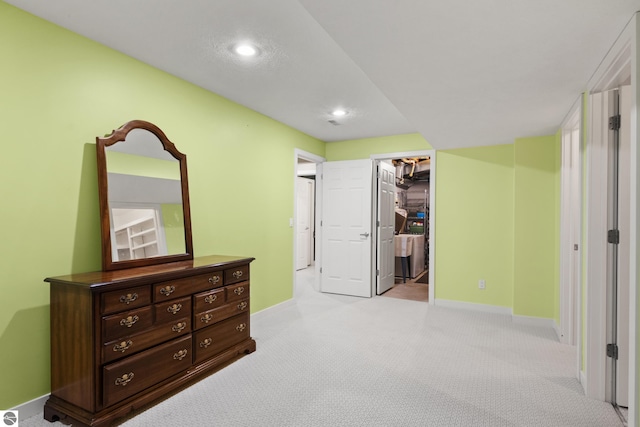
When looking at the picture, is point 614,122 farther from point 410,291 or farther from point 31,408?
point 31,408

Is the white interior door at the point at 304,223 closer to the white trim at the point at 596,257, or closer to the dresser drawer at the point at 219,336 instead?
the dresser drawer at the point at 219,336

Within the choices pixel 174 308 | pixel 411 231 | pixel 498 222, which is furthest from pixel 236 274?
pixel 411 231

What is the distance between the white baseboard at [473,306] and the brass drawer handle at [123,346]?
383 cm

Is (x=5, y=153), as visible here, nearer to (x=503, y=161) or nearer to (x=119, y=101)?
(x=119, y=101)

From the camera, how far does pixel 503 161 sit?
4.41m

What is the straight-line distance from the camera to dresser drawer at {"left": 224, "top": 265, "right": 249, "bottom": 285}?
2857 millimetres

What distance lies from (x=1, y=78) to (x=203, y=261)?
1.72 meters

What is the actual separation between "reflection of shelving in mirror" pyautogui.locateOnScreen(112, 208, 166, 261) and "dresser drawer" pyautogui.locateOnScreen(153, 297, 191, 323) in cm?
49

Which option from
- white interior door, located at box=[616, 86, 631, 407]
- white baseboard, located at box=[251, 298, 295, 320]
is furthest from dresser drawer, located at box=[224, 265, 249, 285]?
white interior door, located at box=[616, 86, 631, 407]

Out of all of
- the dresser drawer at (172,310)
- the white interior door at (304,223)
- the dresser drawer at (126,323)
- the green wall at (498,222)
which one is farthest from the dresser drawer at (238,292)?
the white interior door at (304,223)

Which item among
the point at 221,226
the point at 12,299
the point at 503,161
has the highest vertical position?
the point at 503,161

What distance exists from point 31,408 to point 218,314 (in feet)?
3.94

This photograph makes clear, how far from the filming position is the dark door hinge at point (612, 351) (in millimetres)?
2227

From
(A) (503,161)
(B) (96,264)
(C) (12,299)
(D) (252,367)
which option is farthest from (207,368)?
(A) (503,161)
